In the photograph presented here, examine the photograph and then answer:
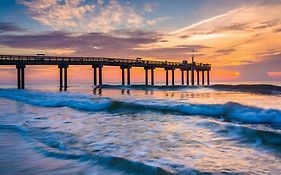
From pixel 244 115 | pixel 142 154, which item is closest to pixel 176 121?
pixel 244 115

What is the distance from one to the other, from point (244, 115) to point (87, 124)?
6404mm

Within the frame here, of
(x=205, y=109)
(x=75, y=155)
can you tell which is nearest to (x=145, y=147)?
(x=75, y=155)

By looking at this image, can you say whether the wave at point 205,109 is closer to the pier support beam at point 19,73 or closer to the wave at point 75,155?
the wave at point 75,155

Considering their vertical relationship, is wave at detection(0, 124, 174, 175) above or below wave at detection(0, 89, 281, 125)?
below

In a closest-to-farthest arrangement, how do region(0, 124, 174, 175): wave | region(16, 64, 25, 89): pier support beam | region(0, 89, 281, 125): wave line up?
region(0, 124, 174, 175): wave, region(0, 89, 281, 125): wave, region(16, 64, 25, 89): pier support beam

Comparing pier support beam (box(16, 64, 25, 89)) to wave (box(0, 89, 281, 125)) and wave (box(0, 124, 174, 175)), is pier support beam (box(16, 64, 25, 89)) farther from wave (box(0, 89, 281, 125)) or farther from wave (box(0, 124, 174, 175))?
wave (box(0, 124, 174, 175))

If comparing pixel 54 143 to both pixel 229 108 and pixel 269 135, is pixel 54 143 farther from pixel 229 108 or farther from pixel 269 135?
pixel 229 108

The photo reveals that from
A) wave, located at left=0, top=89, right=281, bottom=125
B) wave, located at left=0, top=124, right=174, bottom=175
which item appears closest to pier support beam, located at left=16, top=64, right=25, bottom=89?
wave, located at left=0, top=89, right=281, bottom=125

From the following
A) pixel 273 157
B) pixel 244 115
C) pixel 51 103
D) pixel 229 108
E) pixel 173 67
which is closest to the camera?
pixel 273 157

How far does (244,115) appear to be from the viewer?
1101 cm

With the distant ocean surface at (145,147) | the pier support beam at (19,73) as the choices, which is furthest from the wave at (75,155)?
the pier support beam at (19,73)

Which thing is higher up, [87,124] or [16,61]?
[16,61]

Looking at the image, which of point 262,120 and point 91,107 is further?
point 91,107

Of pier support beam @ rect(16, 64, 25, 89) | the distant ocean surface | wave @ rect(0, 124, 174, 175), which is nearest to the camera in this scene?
wave @ rect(0, 124, 174, 175)
